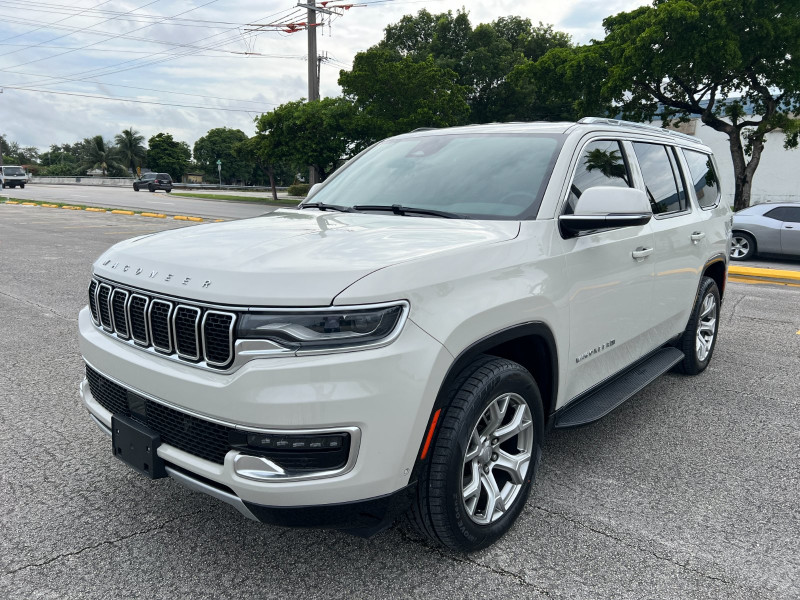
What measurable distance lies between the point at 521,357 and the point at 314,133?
116ft

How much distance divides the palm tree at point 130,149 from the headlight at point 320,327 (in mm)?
100183

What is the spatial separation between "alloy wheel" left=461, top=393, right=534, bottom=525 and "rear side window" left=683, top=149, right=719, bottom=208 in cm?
294

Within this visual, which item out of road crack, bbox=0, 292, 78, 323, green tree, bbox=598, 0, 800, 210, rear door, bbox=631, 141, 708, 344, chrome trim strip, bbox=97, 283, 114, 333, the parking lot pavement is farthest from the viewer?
green tree, bbox=598, 0, 800, 210

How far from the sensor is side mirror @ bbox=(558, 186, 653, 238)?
9.78 feet

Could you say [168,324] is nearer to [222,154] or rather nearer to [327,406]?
[327,406]

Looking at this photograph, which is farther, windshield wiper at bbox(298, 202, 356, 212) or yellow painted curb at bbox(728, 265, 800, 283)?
yellow painted curb at bbox(728, 265, 800, 283)

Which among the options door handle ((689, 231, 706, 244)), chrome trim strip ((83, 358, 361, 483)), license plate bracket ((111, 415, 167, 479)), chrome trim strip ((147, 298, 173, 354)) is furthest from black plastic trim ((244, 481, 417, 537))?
door handle ((689, 231, 706, 244))

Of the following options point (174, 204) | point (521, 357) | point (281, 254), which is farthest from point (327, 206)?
point (174, 204)

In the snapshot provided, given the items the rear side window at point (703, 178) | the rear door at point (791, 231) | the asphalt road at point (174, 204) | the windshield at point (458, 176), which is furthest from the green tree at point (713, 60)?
the windshield at point (458, 176)

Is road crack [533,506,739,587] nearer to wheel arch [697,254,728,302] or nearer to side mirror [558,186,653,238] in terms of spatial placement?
side mirror [558,186,653,238]

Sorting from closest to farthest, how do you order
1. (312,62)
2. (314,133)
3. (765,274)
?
(765,274), (314,133), (312,62)

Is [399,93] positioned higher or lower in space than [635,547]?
higher

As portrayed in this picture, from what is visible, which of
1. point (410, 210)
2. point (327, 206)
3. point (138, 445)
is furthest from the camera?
point (327, 206)

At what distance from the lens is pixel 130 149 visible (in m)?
92.9
